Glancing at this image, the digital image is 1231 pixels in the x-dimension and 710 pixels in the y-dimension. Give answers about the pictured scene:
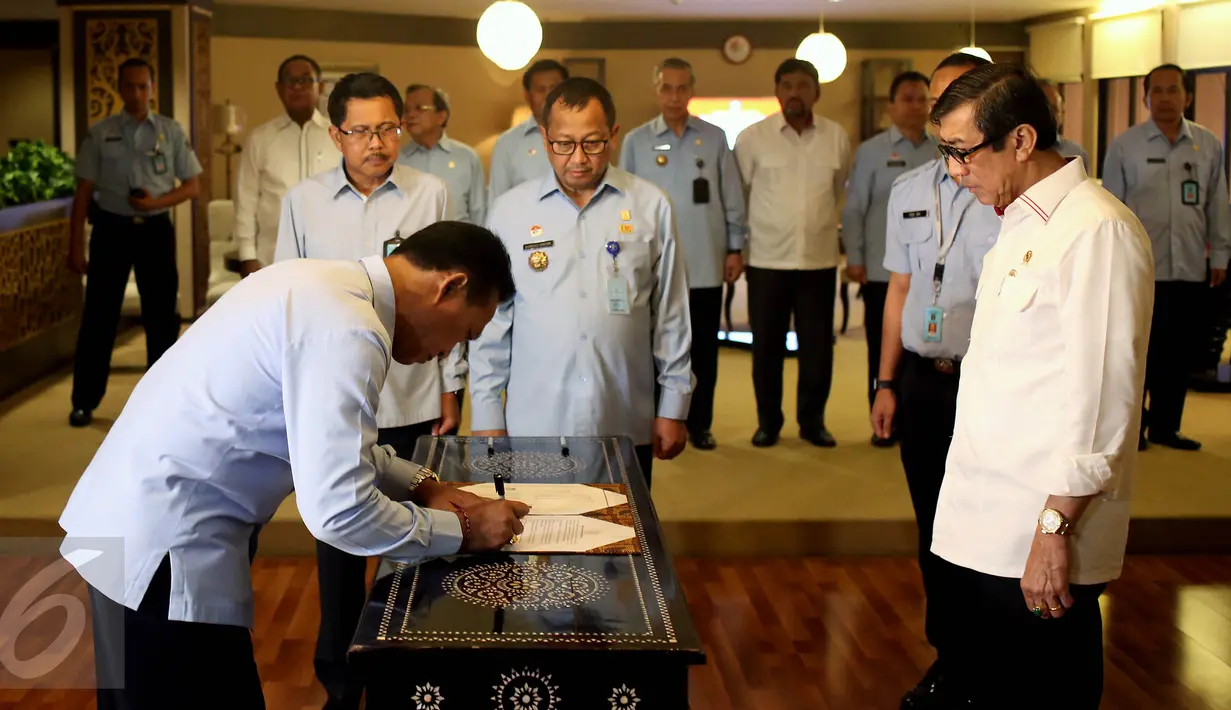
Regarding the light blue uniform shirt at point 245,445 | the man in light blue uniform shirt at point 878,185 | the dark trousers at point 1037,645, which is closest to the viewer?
the light blue uniform shirt at point 245,445

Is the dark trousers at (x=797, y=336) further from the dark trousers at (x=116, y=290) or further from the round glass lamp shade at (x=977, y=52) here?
the dark trousers at (x=116, y=290)

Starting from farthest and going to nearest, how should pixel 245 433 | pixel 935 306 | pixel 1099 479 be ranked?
pixel 935 306, pixel 1099 479, pixel 245 433

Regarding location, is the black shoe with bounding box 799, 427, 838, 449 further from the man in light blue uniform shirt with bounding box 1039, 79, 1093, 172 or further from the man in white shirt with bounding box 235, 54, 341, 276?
the man in white shirt with bounding box 235, 54, 341, 276

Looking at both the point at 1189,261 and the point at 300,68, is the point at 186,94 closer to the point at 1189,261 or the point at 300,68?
the point at 300,68

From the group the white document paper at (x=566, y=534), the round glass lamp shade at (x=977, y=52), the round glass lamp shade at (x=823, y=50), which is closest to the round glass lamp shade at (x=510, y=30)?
the round glass lamp shade at (x=977, y=52)

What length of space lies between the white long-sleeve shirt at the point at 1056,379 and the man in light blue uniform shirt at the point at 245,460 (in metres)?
0.81

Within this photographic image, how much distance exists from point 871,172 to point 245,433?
419 cm

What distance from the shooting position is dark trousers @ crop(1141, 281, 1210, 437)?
546 centimetres

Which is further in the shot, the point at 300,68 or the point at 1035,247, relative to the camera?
the point at 300,68

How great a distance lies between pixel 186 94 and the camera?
8719mm

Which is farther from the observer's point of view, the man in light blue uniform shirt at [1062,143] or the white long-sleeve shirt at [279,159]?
the white long-sleeve shirt at [279,159]

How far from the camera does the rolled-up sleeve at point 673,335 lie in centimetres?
304

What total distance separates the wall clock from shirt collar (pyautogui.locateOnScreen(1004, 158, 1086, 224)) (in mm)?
11473

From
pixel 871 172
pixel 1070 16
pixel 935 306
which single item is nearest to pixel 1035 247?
pixel 935 306
